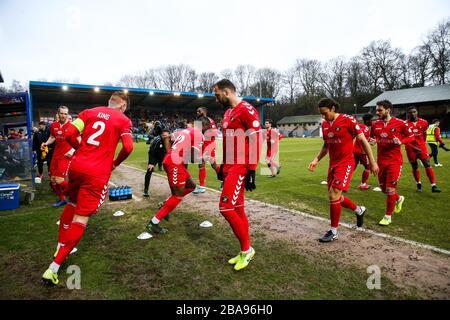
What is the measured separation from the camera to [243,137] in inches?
146

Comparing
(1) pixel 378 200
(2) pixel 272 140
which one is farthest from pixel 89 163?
(2) pixel 272 140

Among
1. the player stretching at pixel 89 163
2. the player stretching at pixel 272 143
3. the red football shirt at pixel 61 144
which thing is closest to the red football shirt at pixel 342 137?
the player stretching at pixel 89 163

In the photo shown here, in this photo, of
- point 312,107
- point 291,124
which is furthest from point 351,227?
point 312,107

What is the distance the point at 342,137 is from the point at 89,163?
3982mm

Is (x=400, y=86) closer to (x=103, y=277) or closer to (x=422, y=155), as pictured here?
(x=422, y=155)

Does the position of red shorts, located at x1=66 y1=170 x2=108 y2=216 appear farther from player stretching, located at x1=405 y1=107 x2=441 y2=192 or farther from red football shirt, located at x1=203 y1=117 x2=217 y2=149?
A: player stretching, located at x1=405 y1=107 x2=441 y2=192

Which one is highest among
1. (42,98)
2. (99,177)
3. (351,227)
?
(42,98)

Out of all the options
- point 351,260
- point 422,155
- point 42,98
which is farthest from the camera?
point 42,98

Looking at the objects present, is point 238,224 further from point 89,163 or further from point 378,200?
point 378,200

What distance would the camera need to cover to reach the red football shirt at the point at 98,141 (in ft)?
10.9

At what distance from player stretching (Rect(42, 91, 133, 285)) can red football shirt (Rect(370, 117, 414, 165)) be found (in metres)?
5.12

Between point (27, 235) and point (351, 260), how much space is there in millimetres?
5534
